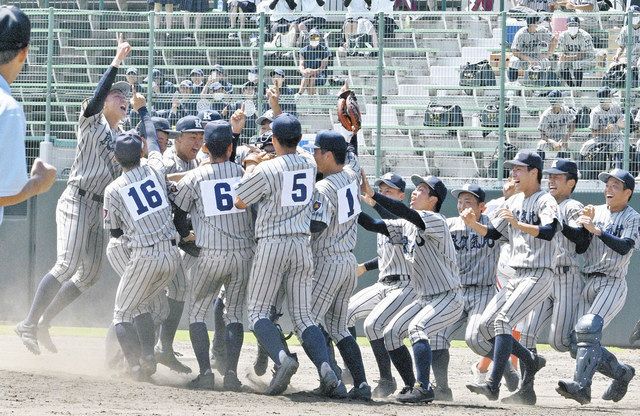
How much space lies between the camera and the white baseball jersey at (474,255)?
9.40m

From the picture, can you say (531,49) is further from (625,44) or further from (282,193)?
(282,193)

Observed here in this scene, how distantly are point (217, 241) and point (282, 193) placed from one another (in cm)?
69

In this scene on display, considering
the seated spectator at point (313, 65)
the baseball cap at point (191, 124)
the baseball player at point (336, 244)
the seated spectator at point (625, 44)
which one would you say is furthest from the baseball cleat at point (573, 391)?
the seated spectator at point (313, 65)

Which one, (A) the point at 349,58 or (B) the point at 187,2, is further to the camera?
(B) the point at 187,2

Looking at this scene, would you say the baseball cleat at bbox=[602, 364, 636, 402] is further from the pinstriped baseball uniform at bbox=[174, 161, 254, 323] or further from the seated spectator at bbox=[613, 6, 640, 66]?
the seated spectator at bbox=[613, 6, 640, 66]

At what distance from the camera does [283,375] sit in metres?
8.02

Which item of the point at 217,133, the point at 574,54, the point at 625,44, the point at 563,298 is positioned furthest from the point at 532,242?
the point at 574,54

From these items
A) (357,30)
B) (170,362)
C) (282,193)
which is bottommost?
(170,362)

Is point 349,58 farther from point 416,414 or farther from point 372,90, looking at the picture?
point 416,414

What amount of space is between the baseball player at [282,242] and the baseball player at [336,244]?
16 cm

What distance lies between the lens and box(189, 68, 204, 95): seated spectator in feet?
45.7

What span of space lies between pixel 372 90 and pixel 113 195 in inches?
228

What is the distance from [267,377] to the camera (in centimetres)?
977

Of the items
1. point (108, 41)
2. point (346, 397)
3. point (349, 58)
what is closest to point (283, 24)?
point (349, 58)
